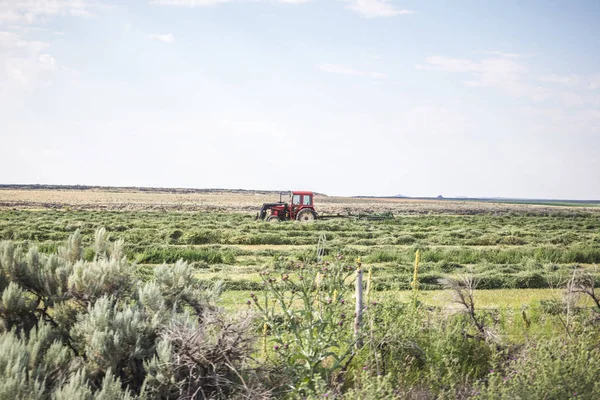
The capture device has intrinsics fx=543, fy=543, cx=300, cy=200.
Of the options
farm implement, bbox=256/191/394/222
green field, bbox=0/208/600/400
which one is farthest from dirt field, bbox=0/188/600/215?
green field, bbox=0/208/600/400

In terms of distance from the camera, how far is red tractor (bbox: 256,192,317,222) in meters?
33.5

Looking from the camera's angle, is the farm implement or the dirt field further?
the dirt field

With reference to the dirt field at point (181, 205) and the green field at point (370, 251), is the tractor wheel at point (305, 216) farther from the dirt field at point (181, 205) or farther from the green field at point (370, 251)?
the dirt field at point (181, 205)

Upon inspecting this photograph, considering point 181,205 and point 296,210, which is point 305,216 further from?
point 181,205

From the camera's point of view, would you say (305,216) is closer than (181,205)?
Yes

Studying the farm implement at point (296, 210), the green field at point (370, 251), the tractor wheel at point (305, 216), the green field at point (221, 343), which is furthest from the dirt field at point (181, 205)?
the green field at point (221, 343)

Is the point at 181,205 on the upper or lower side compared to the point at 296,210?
lower

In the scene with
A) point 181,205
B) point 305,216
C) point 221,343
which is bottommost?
point 181,205

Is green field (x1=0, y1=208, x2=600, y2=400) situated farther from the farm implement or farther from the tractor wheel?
the farm implement

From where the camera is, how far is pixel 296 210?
111 ft

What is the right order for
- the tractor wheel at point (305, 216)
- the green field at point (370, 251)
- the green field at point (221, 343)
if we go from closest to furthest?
the green field at point (221, 343)
the green field at point (370, 251)
the tractor wheel at point (305, 216)

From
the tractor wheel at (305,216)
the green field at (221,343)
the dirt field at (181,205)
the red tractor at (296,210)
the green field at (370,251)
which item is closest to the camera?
the green field at (221,343)

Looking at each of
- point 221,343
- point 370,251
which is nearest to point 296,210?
point 370,251

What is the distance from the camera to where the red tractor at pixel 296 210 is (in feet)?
110
